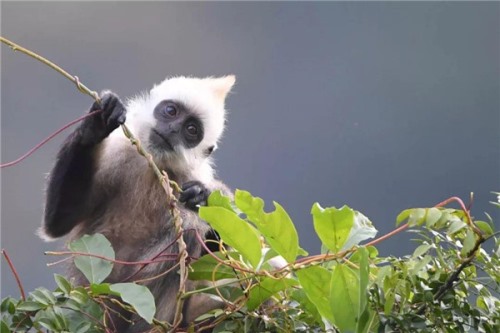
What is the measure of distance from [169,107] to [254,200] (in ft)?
2.72

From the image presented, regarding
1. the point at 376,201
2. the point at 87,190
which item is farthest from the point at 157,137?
the point at 376,201

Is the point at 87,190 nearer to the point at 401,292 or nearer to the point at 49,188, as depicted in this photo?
the point at 49,188

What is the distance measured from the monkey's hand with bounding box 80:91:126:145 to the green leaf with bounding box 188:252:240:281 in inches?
14.4

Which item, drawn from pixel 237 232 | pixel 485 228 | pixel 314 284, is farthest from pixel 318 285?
pixel 485 228

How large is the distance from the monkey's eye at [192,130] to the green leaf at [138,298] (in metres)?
0.85

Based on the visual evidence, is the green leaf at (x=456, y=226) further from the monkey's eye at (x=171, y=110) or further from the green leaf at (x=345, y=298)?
the monkey's eye at (x=171, y=110)

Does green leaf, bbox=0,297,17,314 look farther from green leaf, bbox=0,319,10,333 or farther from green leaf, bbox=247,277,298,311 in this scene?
green leaf, bbox=247,277,298,311

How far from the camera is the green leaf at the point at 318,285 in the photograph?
0.92 meters

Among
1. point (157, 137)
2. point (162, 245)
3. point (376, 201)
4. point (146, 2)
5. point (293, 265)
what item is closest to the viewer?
point (293, 265)

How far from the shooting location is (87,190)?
1.59 m

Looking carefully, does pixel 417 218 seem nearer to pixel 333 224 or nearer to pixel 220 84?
pixel 333 224

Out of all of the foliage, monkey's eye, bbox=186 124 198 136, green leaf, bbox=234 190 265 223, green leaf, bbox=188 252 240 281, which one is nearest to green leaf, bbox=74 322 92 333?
the foliage

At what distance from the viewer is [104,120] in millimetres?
1358

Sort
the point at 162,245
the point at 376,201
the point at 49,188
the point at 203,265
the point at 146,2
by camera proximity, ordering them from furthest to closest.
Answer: the point at 146,2
the point at 376,201
the point at 49,188
the point at 162,245
the point at 203,265
